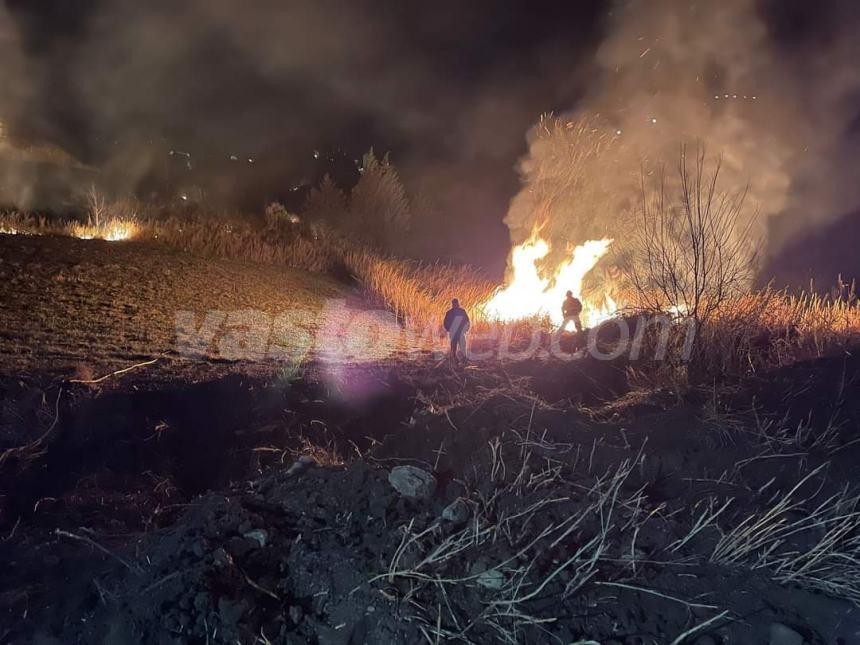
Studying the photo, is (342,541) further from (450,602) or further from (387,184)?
(387,184)

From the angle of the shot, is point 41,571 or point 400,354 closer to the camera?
point 41,571

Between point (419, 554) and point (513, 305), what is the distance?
8.98 metres

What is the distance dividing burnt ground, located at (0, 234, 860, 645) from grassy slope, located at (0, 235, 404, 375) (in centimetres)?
74

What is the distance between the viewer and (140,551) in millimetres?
2982

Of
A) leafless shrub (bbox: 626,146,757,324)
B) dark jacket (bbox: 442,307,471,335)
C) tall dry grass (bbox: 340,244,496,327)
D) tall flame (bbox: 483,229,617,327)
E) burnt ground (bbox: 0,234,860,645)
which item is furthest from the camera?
tall flame (bbox: 483,229,617,327)

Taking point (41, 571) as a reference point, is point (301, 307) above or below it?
above

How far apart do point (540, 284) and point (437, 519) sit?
9.31 metres

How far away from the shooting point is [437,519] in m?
3.17

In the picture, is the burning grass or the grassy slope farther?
the burning grass

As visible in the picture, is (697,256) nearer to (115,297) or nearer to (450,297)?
(450,297)

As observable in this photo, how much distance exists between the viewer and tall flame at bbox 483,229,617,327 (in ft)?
36.8

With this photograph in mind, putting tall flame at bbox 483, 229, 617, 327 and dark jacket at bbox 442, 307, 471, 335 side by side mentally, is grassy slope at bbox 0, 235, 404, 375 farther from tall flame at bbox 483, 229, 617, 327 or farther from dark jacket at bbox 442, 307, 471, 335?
tall flame at bbox 483, 229, 617, 327

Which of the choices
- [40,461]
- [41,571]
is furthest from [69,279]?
[41,571]

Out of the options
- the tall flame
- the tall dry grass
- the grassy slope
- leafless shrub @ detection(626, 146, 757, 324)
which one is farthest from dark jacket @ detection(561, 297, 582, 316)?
the grassy slope
